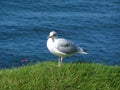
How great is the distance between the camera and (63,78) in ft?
41.7

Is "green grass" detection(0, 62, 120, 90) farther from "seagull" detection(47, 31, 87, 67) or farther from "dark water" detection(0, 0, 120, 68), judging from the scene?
"dark water" detection(0, 0, 120, 68)

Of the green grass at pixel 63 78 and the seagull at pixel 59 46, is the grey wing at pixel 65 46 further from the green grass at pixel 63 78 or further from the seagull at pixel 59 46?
the green grass at pixel 63 78

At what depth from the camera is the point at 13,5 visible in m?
75.1

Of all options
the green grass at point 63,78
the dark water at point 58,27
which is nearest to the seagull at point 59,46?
the green grass at point 63,78

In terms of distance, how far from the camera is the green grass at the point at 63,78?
41.0 ft

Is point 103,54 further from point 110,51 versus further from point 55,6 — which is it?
point 55,6

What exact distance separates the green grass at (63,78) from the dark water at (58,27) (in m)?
29.8

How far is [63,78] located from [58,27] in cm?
4881

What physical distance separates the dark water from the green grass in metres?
29.8

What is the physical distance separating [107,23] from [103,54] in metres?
16.1

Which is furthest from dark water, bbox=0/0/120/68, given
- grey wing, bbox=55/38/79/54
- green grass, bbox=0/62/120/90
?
green grass, bbox=0/62/120/90

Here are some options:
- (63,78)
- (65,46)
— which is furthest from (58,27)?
(63,78)

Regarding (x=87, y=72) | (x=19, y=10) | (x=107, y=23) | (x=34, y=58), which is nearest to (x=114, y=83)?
(x=87, y=72)

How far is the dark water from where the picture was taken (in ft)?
162
